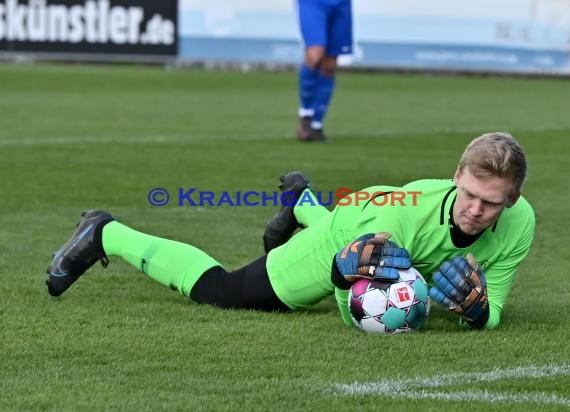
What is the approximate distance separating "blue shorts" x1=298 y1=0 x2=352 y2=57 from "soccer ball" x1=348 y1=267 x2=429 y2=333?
879cm

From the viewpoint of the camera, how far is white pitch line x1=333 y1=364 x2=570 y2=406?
429cm

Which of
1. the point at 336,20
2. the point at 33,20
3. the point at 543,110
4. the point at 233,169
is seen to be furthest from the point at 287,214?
the point at 33,20

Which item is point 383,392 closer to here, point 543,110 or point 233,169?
point 233,169

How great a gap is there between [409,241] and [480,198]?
1.43 feet

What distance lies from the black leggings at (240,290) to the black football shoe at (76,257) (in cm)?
50

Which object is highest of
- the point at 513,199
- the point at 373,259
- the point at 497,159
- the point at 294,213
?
the point at 497,159

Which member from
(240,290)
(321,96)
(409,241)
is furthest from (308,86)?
(409,241)

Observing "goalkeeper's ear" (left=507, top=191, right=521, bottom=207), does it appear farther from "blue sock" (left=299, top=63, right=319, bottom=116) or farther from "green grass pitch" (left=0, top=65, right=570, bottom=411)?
"blue sock" (left=299, top=63, right=319, bottom=116)

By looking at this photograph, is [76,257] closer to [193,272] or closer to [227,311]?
[193,272]

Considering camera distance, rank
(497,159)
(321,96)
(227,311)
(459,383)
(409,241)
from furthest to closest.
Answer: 1. (321,96)
2. (227,311)
3. (409,241)
4. (497,159)
5. (459,383)

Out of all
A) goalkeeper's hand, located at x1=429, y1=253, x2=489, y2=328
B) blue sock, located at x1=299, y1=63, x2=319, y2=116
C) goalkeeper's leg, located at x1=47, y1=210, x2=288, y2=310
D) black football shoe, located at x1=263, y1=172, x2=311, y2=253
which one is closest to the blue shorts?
blue sock, located at x1=299, y1=63, x2=319, y2=116

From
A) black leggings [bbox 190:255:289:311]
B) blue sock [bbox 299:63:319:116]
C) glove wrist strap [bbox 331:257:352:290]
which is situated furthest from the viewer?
blue sock [bbox 299:63:319:116]

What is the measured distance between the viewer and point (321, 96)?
13.8 m

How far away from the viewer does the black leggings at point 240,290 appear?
18.6 feet
